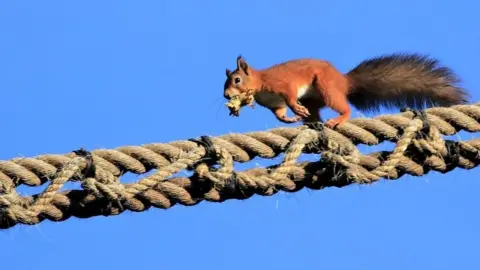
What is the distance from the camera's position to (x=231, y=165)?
4.07 metres

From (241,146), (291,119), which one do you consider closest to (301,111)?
(291,119)

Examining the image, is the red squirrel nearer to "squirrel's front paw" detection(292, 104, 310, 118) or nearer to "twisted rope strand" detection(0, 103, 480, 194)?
"squirrel's front paw" detection(292, 104, 310, 118)

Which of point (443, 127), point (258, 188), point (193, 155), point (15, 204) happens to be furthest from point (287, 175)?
point (15, 204)

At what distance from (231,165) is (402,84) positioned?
2196 millimetres

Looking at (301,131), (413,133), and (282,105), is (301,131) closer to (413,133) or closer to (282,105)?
(413,133)

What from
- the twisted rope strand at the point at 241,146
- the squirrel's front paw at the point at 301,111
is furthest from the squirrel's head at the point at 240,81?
the twisted rope strand at the point at 241,146

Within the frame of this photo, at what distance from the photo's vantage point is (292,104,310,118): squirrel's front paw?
6254mm

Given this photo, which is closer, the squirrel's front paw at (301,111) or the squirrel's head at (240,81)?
the squirrel's front paw at (301,111)

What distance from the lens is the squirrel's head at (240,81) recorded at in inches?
263

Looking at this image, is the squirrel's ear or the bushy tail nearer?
the bushy tail

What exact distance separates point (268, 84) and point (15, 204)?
3066mm

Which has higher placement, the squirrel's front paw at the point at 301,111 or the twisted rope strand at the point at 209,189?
the squirrel's front paw at the point at 301,111

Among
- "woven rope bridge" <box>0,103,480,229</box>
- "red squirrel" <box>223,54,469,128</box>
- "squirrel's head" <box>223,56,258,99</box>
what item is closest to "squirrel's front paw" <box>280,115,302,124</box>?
"red squirrel" <box>223,54,469,128</box>

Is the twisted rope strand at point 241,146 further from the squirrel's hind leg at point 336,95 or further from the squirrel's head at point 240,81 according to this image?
the squirrel's head at point 240,81
